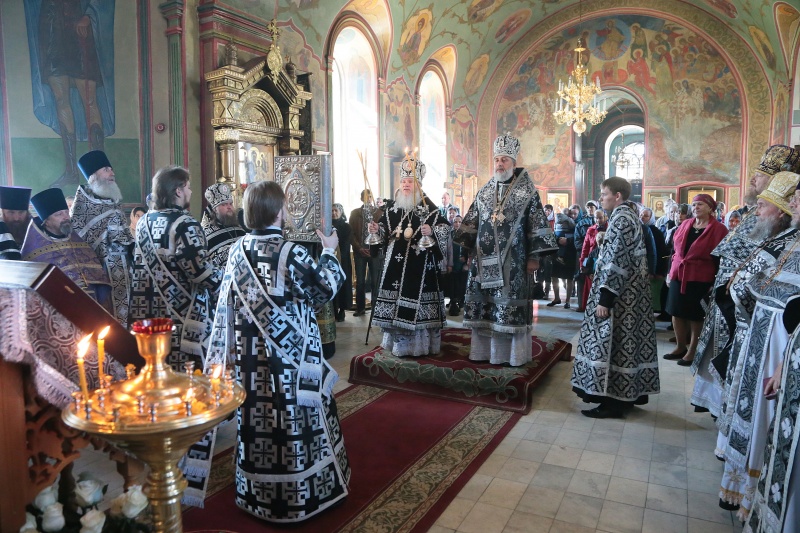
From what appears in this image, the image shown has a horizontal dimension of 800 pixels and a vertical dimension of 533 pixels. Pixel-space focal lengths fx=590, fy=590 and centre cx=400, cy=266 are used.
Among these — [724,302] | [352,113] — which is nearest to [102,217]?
[724,302]

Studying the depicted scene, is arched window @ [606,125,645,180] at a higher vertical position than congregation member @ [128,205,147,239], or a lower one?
higher

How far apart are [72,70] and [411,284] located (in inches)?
189

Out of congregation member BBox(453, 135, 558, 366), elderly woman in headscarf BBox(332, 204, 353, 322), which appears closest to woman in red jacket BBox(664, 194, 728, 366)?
congregation member BBox(453, 135, 558, 366)

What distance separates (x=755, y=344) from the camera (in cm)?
272

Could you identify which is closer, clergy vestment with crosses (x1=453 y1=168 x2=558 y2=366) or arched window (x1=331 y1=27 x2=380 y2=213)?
clergy vestment with crosses (x1=453 y1=168 x2=558 y2=366)

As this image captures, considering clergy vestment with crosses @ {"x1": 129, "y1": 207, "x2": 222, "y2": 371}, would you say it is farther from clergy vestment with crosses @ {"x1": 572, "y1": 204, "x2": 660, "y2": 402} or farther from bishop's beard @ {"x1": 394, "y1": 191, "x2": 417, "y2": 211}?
clergy vestment with crosses @ {"x1": 572, "y1": 204, "x2": 660, "y2": 402}

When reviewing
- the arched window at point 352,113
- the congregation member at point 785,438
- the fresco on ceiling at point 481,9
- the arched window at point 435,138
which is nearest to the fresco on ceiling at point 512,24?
the fresco on ceiling at point 481,9

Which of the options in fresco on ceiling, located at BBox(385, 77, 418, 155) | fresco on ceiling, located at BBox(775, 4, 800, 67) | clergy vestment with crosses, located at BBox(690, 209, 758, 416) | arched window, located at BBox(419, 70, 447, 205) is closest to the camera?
clergy vestment with crosses, located at BBox(690, 209, 758, 416)

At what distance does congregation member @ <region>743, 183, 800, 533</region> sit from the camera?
1947mm

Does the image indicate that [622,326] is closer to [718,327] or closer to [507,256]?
[718,327]

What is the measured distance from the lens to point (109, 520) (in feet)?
5.88

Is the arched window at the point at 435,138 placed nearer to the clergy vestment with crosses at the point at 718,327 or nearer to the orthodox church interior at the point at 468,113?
the orthodox church interior at the point at 468,113

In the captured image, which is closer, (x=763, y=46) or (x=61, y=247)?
(x=61, y=247)

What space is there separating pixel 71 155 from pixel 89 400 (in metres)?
6.46
